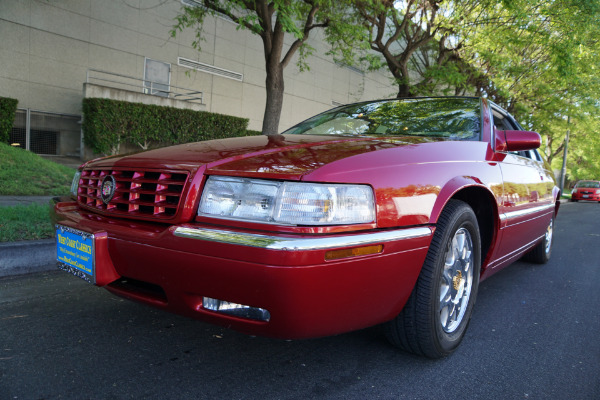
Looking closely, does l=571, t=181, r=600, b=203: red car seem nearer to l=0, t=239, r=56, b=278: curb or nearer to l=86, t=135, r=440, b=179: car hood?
l=86, t=135, r=440, b=179: car hood

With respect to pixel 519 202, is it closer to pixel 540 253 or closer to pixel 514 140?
pixel 514 140

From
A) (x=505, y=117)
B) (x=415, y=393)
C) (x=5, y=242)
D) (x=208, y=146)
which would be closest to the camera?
(x=415, y=393)

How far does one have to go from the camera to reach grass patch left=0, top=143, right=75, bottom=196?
6516 mm

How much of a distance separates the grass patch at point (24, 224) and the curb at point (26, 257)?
0.50 feet

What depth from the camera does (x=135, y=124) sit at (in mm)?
12219

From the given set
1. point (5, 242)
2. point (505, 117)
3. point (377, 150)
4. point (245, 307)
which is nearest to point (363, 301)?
point (245, 307)

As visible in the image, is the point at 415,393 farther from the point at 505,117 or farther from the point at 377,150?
the point at 505,117

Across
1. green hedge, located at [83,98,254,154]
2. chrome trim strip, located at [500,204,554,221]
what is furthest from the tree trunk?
chrome trim strip, located at [500,204,554,221]

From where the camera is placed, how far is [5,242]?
3.54 meters

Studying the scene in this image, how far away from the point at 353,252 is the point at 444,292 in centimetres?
86

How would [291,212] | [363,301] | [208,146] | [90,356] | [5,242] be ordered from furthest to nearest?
1. [5,242]
2. [208,146]
3. [90,356]
4. [363,301]
5. [291,212]

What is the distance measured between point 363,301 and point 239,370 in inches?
27.8

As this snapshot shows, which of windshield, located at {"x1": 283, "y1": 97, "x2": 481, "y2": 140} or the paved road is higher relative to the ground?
windshield, located at {"x1": 283, "y1": 97, "x2": 481, "y2": 140}

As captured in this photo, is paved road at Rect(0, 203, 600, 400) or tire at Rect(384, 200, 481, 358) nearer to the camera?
paved road at Rect(0, 203, 600, 400)
